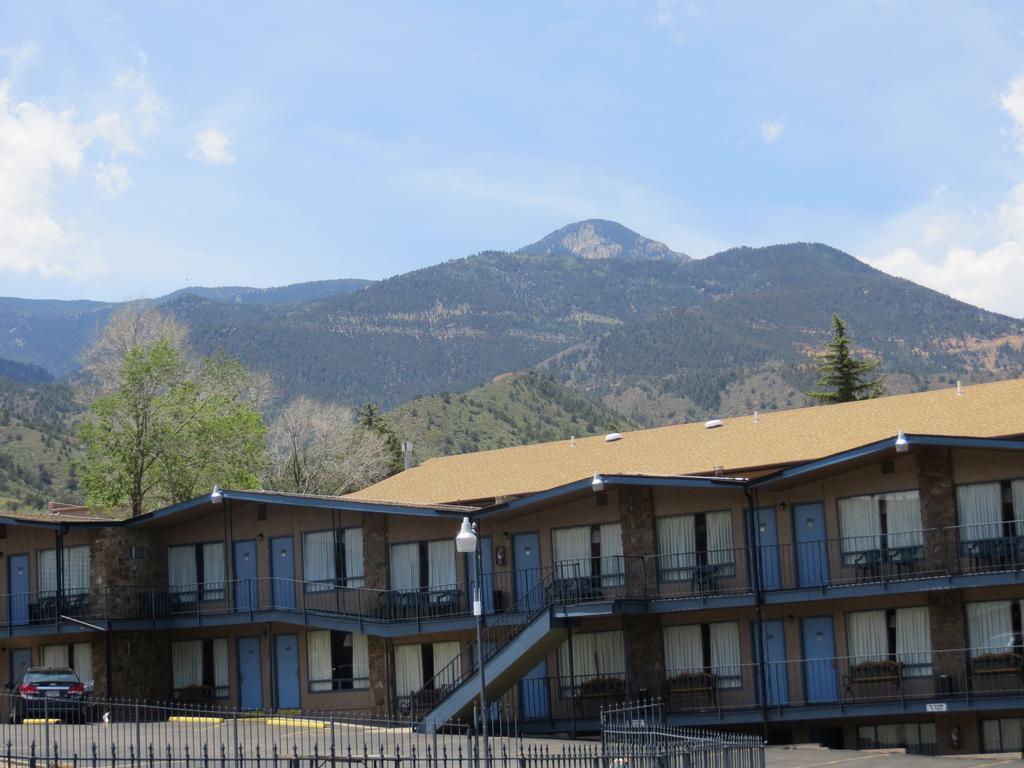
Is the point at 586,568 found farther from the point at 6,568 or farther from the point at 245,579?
the point at 6,568

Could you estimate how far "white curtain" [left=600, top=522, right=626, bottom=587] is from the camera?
39356 millimetres

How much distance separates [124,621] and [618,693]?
585 inches

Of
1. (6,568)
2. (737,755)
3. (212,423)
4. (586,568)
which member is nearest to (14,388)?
(212,423)

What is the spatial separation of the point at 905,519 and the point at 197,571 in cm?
2098

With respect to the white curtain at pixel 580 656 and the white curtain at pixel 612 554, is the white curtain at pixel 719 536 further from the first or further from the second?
the white curtain at pixel 580 656

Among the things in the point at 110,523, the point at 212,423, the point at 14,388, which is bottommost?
the point at 110,523

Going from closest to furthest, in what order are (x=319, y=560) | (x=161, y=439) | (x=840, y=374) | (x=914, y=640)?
(x=914, y=640) → (x=319, y=560) → (x=161, y=439) → (x=840, y=374)

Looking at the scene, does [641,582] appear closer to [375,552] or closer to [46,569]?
[375,552]

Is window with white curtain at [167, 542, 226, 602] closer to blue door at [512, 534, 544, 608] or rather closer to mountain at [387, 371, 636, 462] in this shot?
blue door at [512, 534, 544, 608]

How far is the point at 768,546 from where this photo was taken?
37125mm

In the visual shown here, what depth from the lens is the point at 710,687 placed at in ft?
124

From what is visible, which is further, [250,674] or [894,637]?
[250,674]

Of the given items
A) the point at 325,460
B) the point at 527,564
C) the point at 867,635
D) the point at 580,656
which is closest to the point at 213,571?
the point at 527,564

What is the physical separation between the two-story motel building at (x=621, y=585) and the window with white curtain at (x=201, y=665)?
0.08 meters
